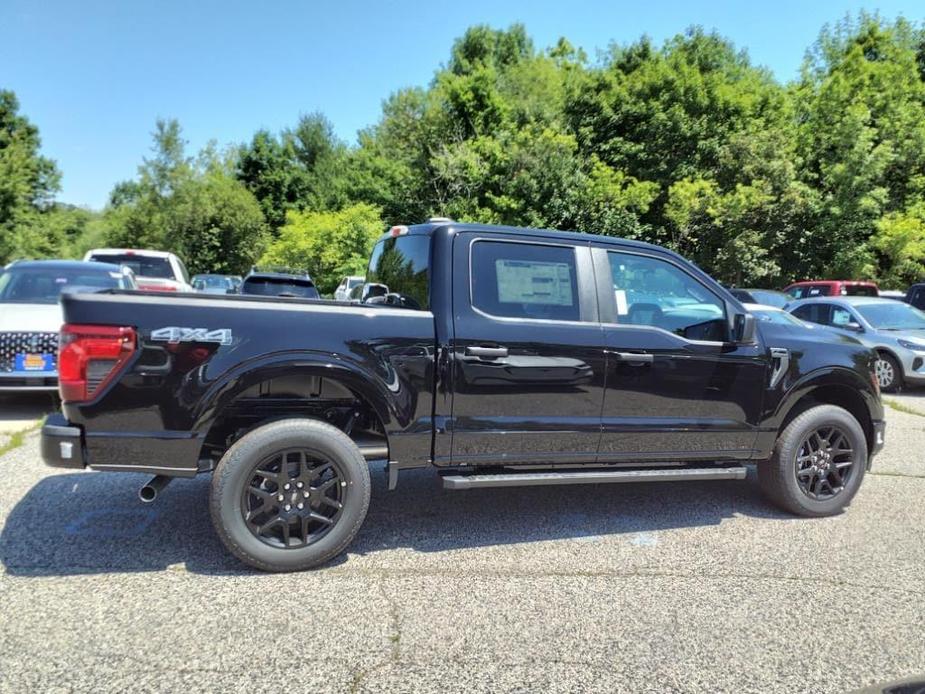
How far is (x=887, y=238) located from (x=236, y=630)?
86.9ft

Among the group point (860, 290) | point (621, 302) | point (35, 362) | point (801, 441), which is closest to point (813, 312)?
point (860, 290)

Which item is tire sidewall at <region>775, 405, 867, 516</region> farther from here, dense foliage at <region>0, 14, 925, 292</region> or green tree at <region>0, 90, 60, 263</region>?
green tree at <region>0, 90, 60, 263</region>

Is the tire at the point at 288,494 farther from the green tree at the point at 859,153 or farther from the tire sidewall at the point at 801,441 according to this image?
the green tree at the point at 859,153

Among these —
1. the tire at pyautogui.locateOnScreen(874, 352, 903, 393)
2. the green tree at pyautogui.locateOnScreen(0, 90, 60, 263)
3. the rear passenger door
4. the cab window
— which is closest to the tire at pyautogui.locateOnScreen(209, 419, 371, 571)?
the rear passenger door

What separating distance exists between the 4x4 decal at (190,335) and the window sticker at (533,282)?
1617mm

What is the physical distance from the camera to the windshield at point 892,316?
37.0 ft

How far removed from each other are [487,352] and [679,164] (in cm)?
2680

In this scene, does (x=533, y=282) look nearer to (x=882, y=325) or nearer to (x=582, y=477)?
(x=582, y=477)

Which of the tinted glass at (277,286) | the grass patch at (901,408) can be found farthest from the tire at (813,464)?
the tinted glass at (277,286)

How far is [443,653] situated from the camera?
299 cm

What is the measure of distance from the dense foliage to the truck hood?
1945 cm

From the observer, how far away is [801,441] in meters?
4.84

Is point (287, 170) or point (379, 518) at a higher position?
point (287, 170)

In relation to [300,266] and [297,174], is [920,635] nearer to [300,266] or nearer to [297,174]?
[300,266]
